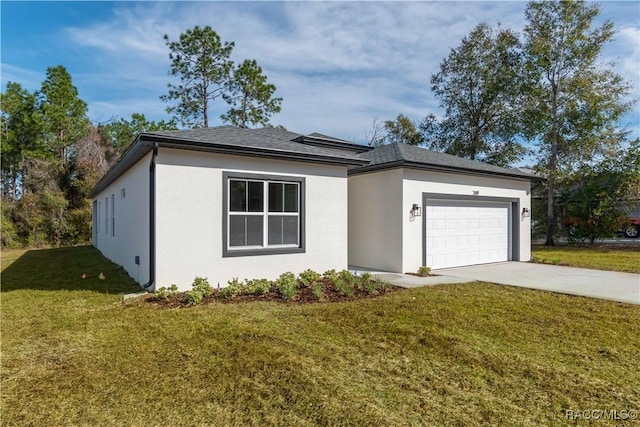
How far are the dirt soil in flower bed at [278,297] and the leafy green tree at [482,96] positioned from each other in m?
19.3

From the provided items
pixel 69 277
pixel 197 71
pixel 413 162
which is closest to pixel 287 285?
pixel 413 162

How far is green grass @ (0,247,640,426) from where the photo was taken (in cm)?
296

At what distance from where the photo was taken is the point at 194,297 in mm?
6359

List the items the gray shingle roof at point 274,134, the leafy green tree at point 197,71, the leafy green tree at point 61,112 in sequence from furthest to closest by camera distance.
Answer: the leafy green tree at point 197,71
the leafy green tree at point 61,112
the gray shingle roof at point 274,134

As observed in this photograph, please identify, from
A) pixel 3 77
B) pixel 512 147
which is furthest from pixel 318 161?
pixel 3 77

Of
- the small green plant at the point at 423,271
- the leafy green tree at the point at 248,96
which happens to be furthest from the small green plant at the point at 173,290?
the leafy green tree at the point at 248,96

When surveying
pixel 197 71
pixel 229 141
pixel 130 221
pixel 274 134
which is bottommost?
pixel 130 221

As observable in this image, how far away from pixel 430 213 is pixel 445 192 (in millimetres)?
827

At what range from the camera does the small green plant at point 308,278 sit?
25.2 feet

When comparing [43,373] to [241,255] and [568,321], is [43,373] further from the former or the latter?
[568,321]

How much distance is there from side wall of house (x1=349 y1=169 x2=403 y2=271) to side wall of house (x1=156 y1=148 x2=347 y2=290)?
2415 mm

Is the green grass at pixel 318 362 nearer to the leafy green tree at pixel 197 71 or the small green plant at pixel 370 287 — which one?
the small green plant at pixel 370 287

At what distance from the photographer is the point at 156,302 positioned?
21.0 ft

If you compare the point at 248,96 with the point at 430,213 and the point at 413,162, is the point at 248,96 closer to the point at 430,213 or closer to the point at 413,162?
the point at 413,162
